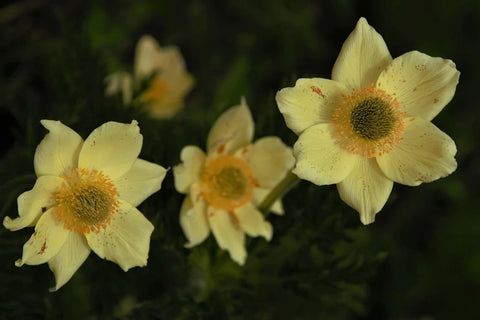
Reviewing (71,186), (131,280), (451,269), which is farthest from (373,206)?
(451,269)

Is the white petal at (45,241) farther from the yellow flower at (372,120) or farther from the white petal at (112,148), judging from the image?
the yellow flower at (372,120)

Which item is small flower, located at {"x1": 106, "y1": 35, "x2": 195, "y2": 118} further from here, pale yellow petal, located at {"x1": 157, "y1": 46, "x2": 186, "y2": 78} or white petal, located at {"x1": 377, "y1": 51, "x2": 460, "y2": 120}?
white petal, located at {"x1": 377, "y1": 51, "x2": 460, "y2": 120}

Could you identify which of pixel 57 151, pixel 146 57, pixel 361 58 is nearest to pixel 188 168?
pixel 57 151

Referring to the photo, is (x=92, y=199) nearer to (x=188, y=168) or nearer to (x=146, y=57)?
(x=188, y=168)

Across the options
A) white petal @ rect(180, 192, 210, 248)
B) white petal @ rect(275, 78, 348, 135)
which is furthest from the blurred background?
white petal @ rect(275, 78, 348, 135)

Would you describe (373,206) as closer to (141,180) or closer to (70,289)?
(141,180)

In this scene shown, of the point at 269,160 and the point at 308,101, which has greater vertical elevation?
the point at 308,101
